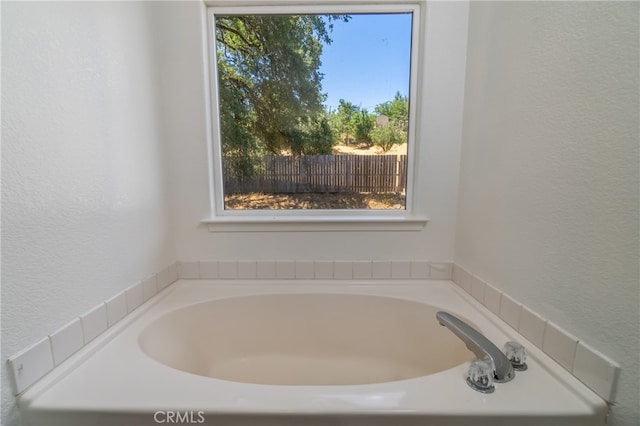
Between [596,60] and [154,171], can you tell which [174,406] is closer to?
[154,171]

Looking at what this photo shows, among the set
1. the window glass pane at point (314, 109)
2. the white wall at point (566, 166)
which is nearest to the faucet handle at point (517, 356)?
the white wall at point (566, 166)

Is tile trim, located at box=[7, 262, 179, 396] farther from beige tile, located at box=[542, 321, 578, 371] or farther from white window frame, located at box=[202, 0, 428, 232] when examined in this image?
beige tile, located at box=[542, 321, 578, 371]

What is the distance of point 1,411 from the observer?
632mm

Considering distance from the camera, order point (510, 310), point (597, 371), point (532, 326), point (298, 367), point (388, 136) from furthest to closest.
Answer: point (388, 136) < point (298, 367) < point (510, 310) < point (532, 326) < point (597, 371)

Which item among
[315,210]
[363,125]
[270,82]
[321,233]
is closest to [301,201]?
[315,210]

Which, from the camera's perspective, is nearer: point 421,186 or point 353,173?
point 421,186

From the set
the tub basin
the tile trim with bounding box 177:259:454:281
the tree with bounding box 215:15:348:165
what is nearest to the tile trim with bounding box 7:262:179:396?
the tub basin

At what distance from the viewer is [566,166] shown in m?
0.75

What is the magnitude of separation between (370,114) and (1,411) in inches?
65.1

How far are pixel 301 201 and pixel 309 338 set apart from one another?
74 centimetres

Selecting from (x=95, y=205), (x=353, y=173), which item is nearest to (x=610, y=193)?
(x=353, y=173)

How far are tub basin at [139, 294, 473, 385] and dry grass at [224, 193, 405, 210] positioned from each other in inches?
19.1

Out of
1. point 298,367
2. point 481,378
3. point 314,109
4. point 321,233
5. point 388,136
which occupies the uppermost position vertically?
point 314,109

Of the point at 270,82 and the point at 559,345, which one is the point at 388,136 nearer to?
the point at 270,82
